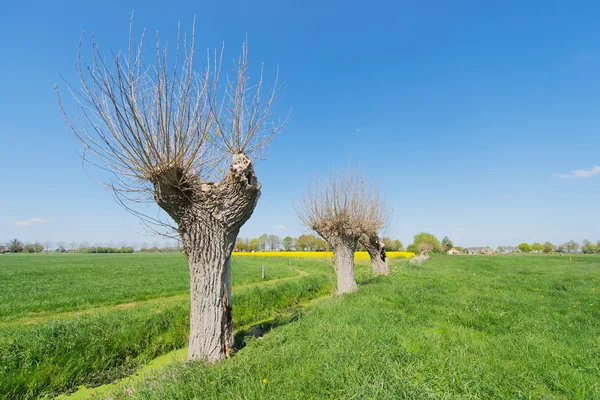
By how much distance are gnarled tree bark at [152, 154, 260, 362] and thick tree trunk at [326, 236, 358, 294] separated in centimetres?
774

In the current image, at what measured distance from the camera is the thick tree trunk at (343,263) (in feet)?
42.7

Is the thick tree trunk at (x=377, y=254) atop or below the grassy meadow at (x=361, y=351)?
atop

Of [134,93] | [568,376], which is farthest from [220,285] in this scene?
[568,376]

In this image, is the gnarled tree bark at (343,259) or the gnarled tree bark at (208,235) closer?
the gnarled tree bark at (208,235)

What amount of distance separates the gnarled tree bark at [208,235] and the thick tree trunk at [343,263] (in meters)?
7.74

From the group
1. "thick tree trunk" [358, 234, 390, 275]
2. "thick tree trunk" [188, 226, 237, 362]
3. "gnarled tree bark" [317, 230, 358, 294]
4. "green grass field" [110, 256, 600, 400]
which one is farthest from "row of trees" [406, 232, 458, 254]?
"thick tree trunk" [188, 226, 237, 362]

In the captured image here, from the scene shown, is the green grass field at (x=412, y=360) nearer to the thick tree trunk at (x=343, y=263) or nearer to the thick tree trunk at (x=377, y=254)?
the thick tree trunk at (x=343, y=263)

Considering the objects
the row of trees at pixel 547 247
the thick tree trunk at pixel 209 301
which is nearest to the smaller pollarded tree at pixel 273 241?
the row of trees at pixel 547 247

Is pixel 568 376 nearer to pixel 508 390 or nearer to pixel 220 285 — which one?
pixel 508 390

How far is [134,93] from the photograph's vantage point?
16.1ft

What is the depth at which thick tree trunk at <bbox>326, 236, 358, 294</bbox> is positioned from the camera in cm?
1302

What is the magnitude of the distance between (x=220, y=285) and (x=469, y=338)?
5.47 m

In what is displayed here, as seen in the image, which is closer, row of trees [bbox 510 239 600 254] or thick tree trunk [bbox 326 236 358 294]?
thick tree trunk [bbox 326 236 358 294]

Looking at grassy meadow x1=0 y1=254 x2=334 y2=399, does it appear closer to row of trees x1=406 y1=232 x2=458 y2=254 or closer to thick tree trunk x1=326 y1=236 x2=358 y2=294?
thick tree trunk x1=326 y1=236 x2=358 y2=294
